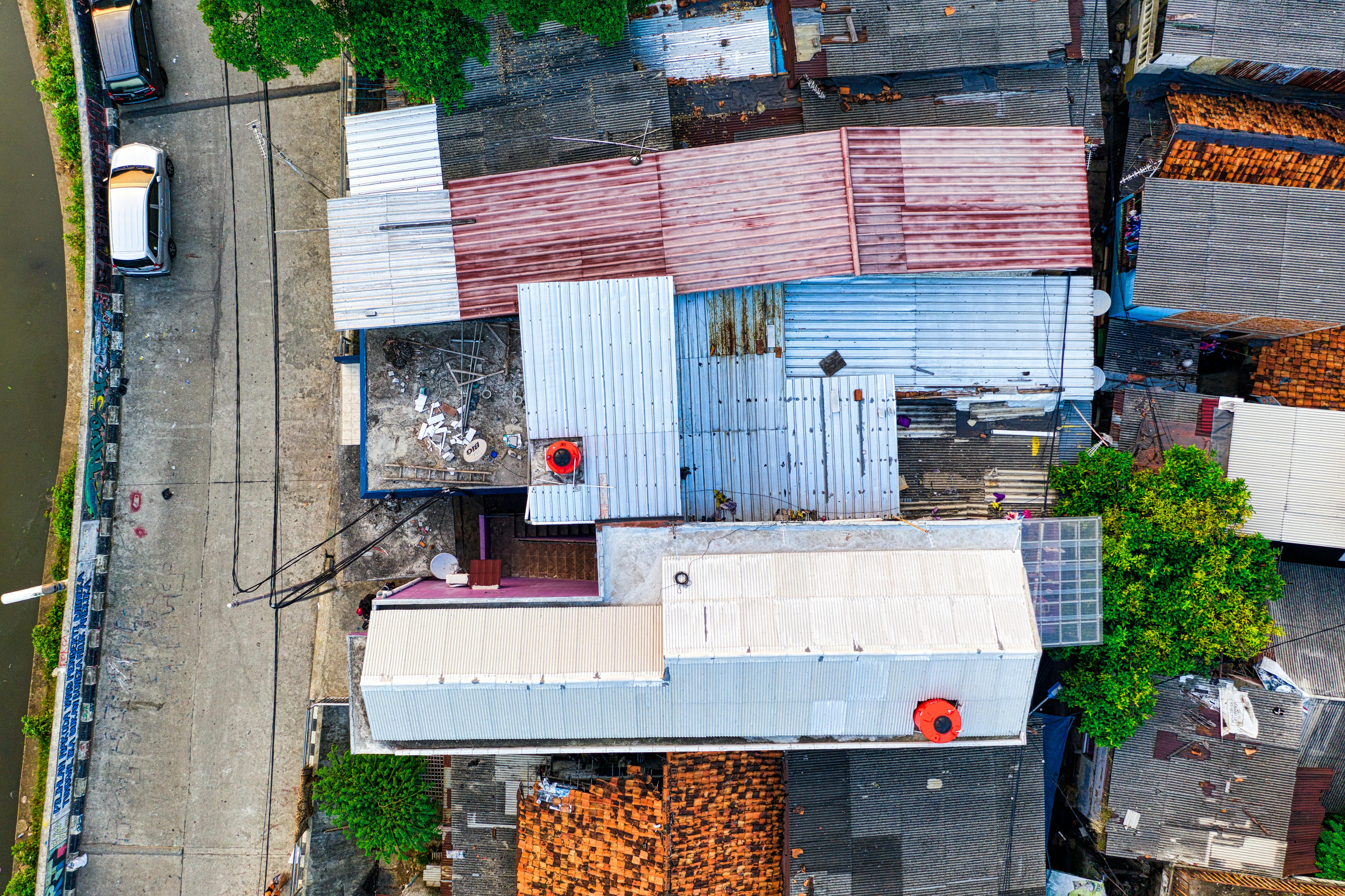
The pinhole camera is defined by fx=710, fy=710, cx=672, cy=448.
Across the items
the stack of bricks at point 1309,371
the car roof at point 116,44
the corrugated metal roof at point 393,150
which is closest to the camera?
the corrugated metal roof at point 393,150

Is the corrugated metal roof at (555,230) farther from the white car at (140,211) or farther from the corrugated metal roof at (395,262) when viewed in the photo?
the white car at (140,211)

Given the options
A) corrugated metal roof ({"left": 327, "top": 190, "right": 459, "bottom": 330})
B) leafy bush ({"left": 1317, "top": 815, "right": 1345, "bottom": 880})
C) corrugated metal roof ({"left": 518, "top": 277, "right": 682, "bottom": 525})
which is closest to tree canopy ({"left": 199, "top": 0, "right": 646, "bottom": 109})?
corrugated metal roof ({"left": 327, "top": 190, "right": 459, "bottom": 330})

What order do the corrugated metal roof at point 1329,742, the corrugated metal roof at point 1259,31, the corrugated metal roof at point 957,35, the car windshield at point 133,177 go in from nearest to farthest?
the corrugated metal roof at point 957,35 < the corrugated metal roof at point 1259,31 < the corrugated metal roof at point 1329,742 < the car windshield at point 133,177

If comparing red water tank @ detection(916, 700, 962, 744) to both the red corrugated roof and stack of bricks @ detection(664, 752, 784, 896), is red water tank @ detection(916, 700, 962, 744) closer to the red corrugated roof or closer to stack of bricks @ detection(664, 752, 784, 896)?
stack of bricks @ detection(664, 752, 784, 896)

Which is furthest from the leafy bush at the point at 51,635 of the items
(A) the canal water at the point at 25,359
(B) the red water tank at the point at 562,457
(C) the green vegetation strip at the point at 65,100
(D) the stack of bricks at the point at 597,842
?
(B) the red water tank at the point at 562,457

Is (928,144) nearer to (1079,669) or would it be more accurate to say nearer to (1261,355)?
(1261,355)
